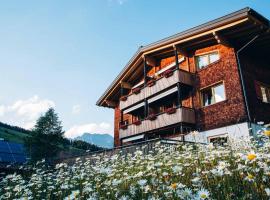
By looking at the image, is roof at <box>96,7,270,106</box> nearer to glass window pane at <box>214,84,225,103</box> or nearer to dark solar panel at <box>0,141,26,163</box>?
glass window pane at <box>214,84,225,103</box>

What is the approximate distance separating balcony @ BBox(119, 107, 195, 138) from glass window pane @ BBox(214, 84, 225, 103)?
184cm

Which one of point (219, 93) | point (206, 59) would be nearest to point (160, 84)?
point (206, 59)

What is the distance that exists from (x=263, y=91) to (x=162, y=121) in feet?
22.1

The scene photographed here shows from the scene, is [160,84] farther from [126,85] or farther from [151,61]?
→ [126,85]

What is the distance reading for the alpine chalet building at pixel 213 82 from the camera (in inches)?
562

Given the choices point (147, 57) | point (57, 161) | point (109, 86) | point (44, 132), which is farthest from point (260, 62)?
point (44, 132)

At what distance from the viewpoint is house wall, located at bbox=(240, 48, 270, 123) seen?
48.2ft

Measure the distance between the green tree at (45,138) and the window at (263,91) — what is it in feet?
58.4

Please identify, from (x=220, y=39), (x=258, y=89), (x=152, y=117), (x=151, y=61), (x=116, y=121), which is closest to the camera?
(x=220, y=39)

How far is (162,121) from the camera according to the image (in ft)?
58.4

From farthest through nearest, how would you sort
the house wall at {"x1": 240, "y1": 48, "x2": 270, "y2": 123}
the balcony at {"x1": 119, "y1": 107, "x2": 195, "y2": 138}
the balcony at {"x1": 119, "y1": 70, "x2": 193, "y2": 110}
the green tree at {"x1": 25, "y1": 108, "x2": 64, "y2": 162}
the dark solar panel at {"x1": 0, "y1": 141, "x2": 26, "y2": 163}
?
the green tree at {"x1": 25, "y1": 108, "x2": 64, "y2": 162}, the dark solar panel at {"x1": 0, "y1": 141, "x2": 26, "y2": 163}, the balcony at {"x1": 119, "y1": 70, "x2": 193, "y2": 110}, the balcony at {"x1": 119, "y1": 107, "x2": 195, "y2": 138}, the house wall at {"x1": 240, "y1": 48, "x2": 270, "y2": 123}

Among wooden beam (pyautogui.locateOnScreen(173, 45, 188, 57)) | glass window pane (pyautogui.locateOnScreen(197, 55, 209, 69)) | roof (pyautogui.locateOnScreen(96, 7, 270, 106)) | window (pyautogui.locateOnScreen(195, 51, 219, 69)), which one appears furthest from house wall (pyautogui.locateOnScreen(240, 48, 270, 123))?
wooden beam (pyautogui.locateOnScreen(173, 45, 188, 57))

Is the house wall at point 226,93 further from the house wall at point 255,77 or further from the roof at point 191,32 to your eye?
the roof at point 191,32

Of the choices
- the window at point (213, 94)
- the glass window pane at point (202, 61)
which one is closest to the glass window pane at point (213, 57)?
the glass window pane at point (202, 61)
